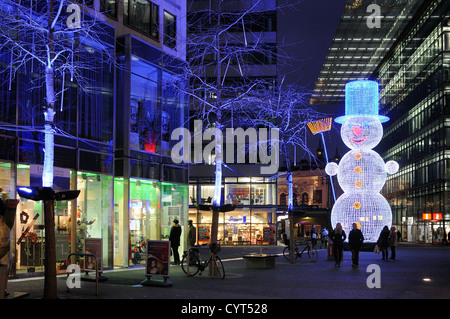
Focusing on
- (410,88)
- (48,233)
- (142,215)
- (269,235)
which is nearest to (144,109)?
(142,215)

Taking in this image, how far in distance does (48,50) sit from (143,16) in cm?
1208

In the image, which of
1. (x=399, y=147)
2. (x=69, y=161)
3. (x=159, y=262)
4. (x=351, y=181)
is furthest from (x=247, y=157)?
(x=159, y=262)

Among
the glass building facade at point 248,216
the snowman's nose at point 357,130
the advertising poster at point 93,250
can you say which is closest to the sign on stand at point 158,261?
the advertising poster at point 93,250

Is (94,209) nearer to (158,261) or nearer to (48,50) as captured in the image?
(158,261)

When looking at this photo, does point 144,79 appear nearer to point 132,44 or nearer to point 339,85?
point 132,44

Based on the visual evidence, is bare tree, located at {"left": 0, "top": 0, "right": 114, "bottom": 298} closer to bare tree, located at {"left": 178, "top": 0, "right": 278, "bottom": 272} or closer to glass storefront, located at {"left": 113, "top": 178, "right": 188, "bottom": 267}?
bare tree, located at {"left": 178, "top": 0, "right": 278, "bottom": 272}

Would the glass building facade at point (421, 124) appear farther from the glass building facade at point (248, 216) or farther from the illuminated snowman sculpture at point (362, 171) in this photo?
the illuminated snowman sculpture at point (362, 171)

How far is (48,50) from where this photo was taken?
12711 mm

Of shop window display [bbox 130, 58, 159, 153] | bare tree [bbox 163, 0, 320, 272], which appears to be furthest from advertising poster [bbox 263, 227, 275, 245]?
shop window display [bbox 130, 58, 159, 153]

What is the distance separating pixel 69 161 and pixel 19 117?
244 centimetres

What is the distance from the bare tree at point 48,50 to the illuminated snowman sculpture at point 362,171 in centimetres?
1722

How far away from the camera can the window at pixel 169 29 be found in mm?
25703

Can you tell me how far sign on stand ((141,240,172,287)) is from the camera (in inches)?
583

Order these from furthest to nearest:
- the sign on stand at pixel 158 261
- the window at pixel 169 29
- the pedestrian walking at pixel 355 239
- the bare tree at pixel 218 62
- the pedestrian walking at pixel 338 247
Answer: the window at pixel 169 29
the pedestrian walking at pixel 338 247
the pedestrian walking at pixel 355 239
the bare tree at pixel 218 62
the sign on stand at pixel 158 261
